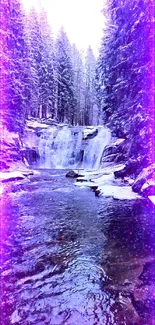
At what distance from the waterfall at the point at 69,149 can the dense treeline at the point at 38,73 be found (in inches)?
172

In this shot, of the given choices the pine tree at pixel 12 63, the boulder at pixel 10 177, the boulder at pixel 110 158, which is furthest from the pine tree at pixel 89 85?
the boulder at pixel 10 177

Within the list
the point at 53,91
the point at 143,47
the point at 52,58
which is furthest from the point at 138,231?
the point at 52,58

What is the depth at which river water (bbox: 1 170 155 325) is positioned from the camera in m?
4.04

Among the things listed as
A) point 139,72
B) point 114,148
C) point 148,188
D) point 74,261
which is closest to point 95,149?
point 114,148

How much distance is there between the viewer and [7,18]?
2089 centimetres

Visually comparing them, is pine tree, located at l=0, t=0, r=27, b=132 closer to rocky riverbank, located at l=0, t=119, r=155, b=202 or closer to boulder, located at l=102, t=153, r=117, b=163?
rocky riverbank, located at l=0, t=119, r=155, b=202

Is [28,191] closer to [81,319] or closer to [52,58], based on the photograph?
[81,319]

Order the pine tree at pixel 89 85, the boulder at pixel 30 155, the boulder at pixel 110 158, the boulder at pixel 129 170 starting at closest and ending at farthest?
the boulder at pixel 129 170
the boulder at pixel 110 158
the boulder at pixel 30 155
the pine tree at pixel 89 85

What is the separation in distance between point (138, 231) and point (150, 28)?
1029 cm

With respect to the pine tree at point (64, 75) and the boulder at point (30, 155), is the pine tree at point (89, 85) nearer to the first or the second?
the pine tree at point (64, 75)

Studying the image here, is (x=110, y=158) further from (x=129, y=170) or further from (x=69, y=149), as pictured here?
(x=69, y=149)

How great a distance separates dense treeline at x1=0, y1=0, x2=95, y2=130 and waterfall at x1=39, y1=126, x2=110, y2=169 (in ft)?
14.4

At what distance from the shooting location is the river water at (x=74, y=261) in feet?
13.3

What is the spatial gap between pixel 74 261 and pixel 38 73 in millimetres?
36853
